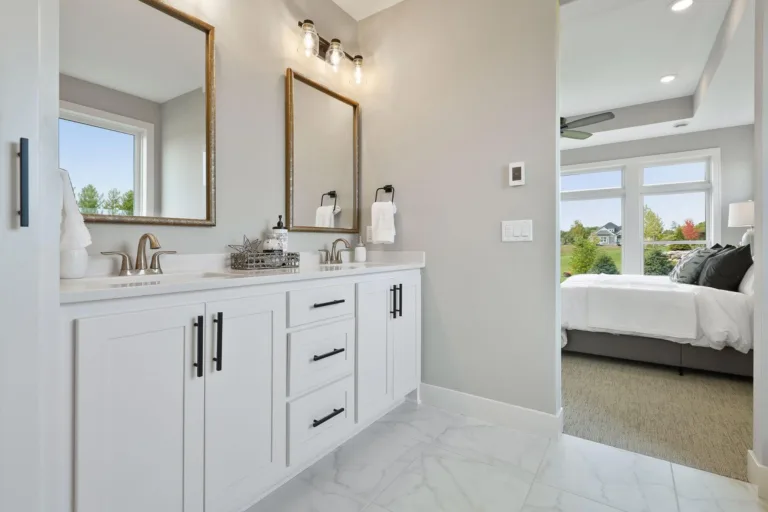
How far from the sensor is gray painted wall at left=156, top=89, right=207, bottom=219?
1.63m

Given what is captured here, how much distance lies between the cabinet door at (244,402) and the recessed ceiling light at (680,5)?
339 cm

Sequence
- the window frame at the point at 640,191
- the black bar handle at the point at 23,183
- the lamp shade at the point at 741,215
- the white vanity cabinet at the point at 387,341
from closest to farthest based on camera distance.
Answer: the black bar handle at the point at 23,183, the white vanity cabinet at the point at 387,341, the lamp shade at the point at 741,215, the window frame at the point at 640,191

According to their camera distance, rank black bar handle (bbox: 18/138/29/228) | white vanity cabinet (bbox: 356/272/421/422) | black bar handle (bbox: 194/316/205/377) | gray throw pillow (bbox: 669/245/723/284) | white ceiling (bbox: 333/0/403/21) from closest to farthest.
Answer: black bar handle (bbox: 18/138/29/228), black bar handle (bbox: 194/316/205/377), white vanity cabinet (bbox: 356/272/421/422), white ceiling (bbox: 333/0/403/21), gray throw pillow (bbox: 669/245/723/284)

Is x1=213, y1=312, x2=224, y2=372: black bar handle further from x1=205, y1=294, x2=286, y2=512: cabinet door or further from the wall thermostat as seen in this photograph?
the wall thermostat

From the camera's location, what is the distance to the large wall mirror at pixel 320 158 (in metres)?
2.15

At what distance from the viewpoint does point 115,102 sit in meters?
1.50

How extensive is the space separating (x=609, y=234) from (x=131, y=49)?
20.5ft

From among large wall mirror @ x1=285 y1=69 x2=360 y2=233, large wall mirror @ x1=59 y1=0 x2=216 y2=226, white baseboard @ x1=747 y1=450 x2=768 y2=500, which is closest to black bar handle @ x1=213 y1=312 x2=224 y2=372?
large wall mirror @ x1=59 y1=0 x2=216 y2=226

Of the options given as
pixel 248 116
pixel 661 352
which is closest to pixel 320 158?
pixel 248 116

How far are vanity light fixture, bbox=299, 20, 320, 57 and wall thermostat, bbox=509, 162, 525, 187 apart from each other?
1.33 meters

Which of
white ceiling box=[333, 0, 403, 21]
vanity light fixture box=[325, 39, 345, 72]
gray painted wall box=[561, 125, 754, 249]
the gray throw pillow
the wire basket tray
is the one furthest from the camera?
gray painted wall box=[561, 125, 754, 249]

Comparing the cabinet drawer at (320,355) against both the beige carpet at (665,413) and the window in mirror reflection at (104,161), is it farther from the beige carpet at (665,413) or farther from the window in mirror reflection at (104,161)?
the beige carpet at (665,413)

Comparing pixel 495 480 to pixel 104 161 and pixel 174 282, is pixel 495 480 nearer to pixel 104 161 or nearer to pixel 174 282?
pixel 174 282

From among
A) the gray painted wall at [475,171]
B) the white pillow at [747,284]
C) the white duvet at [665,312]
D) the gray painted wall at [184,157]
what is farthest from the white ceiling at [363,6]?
the white pillow at [747,284]
